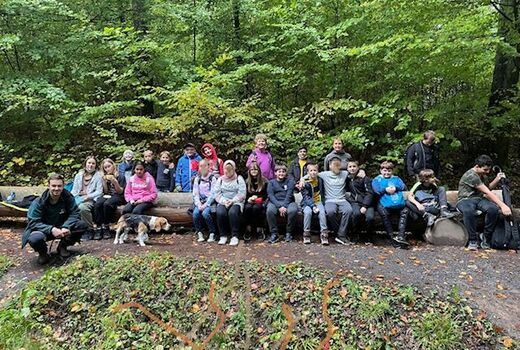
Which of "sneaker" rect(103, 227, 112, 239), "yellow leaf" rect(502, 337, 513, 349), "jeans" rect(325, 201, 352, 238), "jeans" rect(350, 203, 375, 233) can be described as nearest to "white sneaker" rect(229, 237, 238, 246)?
"jeans" rect(325, 201, 352, 238)

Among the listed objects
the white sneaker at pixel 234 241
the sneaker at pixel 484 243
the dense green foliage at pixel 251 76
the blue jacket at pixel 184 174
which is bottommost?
the white sneaker at pixel 234 241

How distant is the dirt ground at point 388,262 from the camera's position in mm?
4492

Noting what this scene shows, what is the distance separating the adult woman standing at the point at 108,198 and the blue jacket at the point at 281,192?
278 centimetres

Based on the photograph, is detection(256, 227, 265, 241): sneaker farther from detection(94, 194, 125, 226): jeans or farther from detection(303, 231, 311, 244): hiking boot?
detection(94, 194, 125, 226): jeans

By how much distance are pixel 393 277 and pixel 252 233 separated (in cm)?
279

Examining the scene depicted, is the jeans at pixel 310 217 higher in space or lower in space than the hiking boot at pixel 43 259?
higher

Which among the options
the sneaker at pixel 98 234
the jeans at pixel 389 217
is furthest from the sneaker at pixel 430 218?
the sneaker at pixel 98 234

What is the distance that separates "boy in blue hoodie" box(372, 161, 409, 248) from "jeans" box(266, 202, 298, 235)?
4.55 ft

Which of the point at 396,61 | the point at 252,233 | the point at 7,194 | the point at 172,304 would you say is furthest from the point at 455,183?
the point at 7,194

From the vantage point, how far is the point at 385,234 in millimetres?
6844

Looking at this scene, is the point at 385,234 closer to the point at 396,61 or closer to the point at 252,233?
the point at 252,233

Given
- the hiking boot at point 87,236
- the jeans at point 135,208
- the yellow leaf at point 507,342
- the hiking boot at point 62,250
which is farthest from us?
the jeans at point 135,208

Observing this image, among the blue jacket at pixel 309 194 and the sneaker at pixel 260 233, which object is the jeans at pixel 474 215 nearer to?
the blue jacket at pixel 309 194

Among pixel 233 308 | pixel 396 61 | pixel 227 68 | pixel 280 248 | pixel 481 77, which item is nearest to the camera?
pixel 233 308
